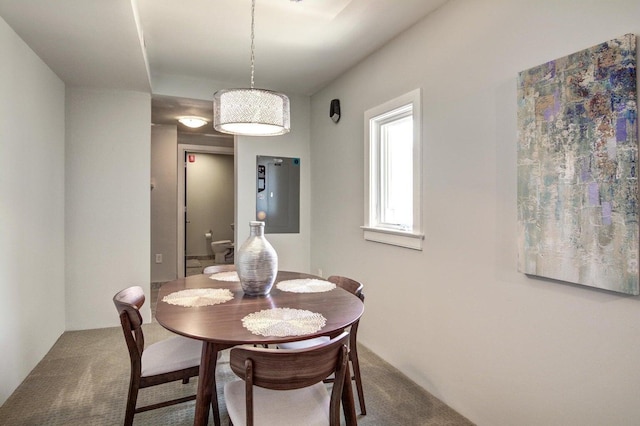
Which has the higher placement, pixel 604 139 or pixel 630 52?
pixel 630 52

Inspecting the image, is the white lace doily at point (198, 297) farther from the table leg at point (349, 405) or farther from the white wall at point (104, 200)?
the white wall at point (104, 200)

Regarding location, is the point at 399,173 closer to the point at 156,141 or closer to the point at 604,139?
the point at 604,139

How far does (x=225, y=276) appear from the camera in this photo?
2395mm

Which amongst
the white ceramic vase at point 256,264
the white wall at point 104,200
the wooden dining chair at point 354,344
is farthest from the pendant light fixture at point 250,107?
the white wall at point 104,200

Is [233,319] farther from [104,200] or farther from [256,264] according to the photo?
[104,200]

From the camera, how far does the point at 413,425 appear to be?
79.0 inches

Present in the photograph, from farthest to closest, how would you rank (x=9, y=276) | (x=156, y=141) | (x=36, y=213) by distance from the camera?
1. (x=156, y=141)
2. (x=36, y=213)
3. (x=9, y=276)

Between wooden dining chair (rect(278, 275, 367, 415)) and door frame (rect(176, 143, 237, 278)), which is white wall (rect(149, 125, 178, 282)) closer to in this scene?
door frame (rect(176, 143, 237, 278))

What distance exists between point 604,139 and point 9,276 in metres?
3.11

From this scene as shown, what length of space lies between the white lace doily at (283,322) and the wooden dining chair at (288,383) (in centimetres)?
16

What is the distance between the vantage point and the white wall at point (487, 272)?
147 centimetres

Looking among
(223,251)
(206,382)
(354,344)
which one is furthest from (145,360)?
(223,251)

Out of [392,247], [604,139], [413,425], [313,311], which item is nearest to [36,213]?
[313,311]

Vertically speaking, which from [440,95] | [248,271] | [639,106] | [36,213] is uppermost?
[440,95]
